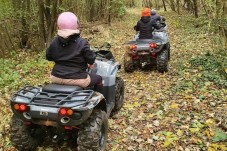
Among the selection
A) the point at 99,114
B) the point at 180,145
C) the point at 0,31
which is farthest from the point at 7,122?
the point at 0,31

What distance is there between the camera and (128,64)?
10.1 meters

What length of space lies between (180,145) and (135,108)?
1930 millimetres

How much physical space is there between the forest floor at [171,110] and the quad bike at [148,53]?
0.29m

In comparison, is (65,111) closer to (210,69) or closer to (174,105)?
(174,105)

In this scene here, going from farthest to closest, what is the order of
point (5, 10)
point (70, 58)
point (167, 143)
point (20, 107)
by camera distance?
point (5, 10), point (167, 143), point (70, 58), point (20, 107)

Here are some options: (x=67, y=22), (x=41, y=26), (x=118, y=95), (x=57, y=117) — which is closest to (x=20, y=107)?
(x=57, y=117)

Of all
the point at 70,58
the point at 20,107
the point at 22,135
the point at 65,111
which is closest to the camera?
the point at 65,111

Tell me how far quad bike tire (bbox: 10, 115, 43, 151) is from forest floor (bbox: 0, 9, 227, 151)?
0.35 meters

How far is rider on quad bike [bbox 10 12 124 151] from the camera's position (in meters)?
4.15

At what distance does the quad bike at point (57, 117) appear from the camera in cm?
412

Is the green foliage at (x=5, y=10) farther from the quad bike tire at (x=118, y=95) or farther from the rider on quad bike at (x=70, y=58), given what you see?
the rider on quad bike at (x=70, y=58)

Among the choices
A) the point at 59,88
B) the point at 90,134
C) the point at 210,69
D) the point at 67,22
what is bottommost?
the point at 210,69

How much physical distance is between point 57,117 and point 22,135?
0.80 m

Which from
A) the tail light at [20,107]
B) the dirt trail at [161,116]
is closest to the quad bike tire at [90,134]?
the tail light at [20,107]
